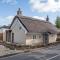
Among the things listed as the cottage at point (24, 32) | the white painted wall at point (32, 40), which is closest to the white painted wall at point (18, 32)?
the cottage at point (24, 32)

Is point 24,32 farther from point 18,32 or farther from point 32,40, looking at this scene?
point 32,40

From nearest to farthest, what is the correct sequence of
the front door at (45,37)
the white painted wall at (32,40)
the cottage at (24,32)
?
A: the cottage at (24,32) → the white painted wall at (32,40) → the front door at (45,37)

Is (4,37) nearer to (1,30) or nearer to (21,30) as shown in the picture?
(1,30)

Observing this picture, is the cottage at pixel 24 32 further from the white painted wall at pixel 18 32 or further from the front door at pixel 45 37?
the front door at pixel 45 37

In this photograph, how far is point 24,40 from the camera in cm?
3903

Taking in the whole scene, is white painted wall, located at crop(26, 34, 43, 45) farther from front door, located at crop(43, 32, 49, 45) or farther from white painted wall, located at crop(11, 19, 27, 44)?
front door, located at crop(43, 32, 49, 45)

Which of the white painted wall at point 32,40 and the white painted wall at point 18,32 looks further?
the white painted wall at point 32,40

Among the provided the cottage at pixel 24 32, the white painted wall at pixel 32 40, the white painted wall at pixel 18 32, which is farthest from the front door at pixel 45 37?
the white painted wall at pixel 18 32

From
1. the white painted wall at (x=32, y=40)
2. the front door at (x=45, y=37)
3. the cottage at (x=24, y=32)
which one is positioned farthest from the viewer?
the front door at (x=45, y=37)

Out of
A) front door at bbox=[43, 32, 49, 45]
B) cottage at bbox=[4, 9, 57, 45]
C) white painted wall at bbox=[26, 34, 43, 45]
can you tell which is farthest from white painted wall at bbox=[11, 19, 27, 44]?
front door at bbox=[43, 32, 49, 45]

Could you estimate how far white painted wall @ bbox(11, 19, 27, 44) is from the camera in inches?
1538

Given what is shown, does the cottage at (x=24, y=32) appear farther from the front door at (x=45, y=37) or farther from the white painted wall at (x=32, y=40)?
the front door at (x=45, y=37)

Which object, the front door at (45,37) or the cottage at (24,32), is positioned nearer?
the cottage at (24,32)

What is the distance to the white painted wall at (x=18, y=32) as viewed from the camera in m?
39.1
